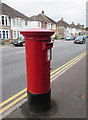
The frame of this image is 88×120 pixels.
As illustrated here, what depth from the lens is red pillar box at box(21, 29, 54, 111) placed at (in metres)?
2.39

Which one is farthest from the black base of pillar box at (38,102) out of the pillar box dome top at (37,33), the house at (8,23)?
the house at (8,23)

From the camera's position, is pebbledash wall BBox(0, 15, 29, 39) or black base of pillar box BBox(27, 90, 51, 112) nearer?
black base of pillar box BBox(27, 90, 51, 112)

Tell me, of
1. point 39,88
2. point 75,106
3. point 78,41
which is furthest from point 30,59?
point 78,41

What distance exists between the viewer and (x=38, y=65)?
249cm

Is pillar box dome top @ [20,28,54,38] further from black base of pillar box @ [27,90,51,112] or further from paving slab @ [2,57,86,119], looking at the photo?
paving slab @ [2,57,86,119]

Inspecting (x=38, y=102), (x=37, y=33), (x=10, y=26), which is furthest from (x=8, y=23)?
(x=38, y=102)

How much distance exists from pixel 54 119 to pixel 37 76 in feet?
2.90

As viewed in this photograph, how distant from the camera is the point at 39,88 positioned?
102 inches

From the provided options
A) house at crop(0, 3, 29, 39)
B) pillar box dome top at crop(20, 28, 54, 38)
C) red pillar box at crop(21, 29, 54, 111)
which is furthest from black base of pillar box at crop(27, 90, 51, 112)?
house at crop(0, 3, 29, 39)

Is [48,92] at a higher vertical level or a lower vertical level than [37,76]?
lower

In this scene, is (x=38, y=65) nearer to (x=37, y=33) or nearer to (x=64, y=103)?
(x=37, y=33)

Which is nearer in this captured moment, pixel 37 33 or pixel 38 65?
pixel 37 33

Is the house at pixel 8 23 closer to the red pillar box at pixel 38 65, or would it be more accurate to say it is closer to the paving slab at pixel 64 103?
the paving slab at pixel 64 103

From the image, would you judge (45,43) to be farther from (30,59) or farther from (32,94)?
(32,94)
